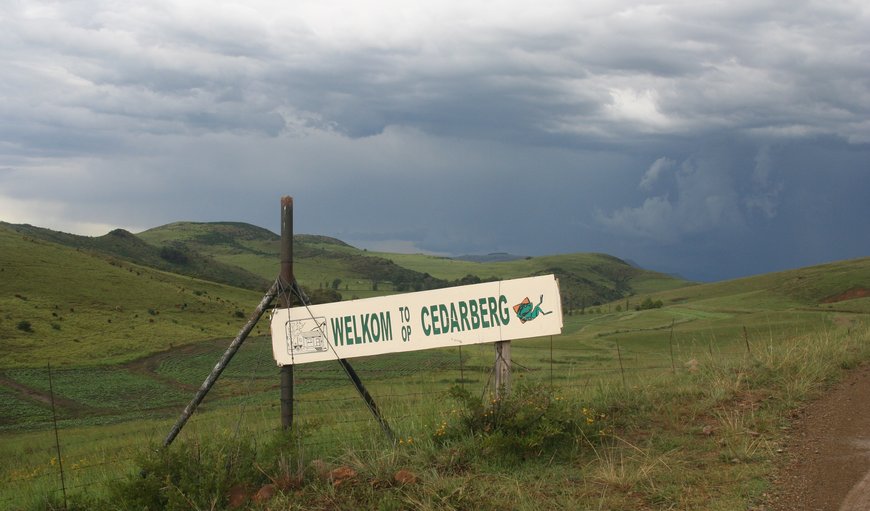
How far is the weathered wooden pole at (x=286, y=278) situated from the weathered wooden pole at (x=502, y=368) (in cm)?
243

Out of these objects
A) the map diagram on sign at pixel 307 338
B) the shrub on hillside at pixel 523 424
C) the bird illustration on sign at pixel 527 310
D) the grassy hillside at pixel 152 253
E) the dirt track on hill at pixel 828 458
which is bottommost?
the dirt track on hill at pixel 828 458

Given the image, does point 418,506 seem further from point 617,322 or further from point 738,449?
point 617,322

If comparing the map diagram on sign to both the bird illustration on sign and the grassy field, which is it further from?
the bird illustration on sign

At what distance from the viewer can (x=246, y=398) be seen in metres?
17.3

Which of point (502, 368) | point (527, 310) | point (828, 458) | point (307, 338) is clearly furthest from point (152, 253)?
point (828, 458)

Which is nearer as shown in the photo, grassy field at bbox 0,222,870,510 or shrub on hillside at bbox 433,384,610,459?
grassy field at bbox 0,222,870,510

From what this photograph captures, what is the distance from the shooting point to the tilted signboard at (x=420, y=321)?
7977 millimetres

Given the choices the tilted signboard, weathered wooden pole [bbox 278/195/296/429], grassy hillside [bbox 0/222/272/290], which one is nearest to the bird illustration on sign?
the tilted signboard

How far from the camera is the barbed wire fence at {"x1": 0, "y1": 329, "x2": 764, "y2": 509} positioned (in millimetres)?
9250

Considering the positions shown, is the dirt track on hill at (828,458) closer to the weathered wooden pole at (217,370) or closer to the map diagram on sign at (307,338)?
the map diagram on sign at (307,338)

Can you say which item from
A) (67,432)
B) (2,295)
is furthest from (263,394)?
(2,295)

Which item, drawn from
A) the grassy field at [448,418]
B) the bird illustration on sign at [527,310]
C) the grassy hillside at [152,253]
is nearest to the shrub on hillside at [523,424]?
the grassy field at [448,418]

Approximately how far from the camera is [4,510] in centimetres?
819

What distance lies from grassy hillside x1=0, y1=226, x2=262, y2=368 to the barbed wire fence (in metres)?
4.98
